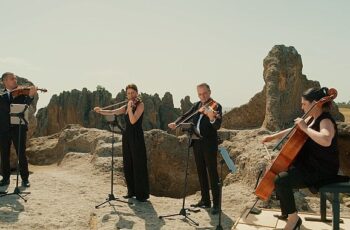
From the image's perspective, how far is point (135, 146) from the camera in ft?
27.7

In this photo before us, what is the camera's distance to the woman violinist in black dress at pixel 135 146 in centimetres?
820

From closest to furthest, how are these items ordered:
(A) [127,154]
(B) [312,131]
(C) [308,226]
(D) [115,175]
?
(B) [312,131]
(C) [308,226]
(A) [127,154]
(D) [115,175]

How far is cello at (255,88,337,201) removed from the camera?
5.38 metres

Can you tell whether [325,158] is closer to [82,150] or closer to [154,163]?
[154,163]

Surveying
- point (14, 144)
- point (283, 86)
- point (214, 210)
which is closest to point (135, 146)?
point (214, 210)

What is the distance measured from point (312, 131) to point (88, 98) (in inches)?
2260

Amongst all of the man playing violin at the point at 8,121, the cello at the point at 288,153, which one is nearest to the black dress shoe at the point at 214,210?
the cello at the point at 288,153

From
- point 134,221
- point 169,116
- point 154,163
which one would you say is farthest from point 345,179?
point 169,116

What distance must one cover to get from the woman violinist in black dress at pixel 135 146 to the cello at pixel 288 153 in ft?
11.2

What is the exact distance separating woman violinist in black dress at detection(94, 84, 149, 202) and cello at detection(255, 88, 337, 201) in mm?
3418

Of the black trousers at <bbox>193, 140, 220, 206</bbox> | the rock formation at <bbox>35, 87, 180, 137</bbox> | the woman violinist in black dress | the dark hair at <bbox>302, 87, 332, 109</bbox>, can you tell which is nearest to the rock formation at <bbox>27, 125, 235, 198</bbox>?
the woman violinist in black dress

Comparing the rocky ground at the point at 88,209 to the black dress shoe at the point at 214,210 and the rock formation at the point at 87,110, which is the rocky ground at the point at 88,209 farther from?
the rock formation at the point at 87,110

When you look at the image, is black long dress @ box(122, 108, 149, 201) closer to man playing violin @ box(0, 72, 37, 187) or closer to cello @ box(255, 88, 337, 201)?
man playing violin @ box(0, 72, 37, 187)

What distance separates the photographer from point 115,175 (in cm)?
1155
